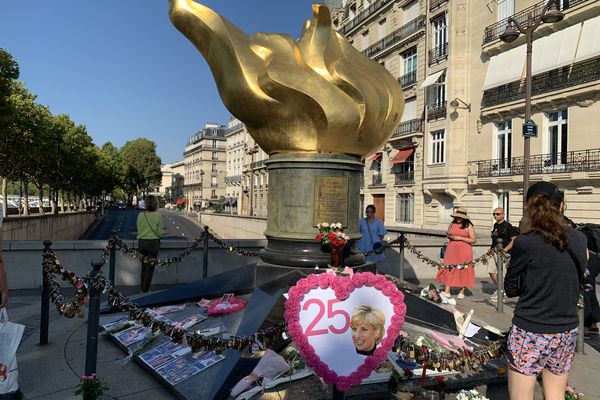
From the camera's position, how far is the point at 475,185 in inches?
1021

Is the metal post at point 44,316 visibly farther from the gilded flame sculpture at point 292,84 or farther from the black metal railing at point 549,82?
the black metal railing at point 549,82

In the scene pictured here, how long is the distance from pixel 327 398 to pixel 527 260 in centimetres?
208

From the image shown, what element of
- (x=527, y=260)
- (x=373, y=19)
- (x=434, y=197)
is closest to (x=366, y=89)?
(x=527, y=260)

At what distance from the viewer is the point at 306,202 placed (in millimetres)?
5945

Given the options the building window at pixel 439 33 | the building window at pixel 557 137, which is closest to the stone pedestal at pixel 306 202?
the building window at pixel 557 137

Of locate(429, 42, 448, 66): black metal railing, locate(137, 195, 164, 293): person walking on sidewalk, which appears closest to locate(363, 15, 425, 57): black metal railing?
locate(429, 42, 448, 66): black metal railing

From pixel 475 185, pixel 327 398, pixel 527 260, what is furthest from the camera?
pixel 475 185

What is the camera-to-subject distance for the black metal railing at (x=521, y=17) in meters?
20.6

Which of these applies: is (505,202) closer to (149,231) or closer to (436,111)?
(436,111)

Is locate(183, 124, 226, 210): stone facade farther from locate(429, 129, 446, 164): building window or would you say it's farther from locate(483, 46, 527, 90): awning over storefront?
locate(483, 46, 527, 90): awning over storefront

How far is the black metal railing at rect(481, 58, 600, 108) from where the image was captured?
1956 centimetres

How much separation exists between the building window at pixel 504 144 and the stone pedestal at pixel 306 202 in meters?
21.0

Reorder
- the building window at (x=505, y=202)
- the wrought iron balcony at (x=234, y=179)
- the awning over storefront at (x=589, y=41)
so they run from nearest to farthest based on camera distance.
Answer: the awning over storefront at (x=589, y=41)
the building window at (x=505, y=202)
the wrought iron balcony at (x=234, y=179)

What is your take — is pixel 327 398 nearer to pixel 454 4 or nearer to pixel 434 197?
pixel 434 197
